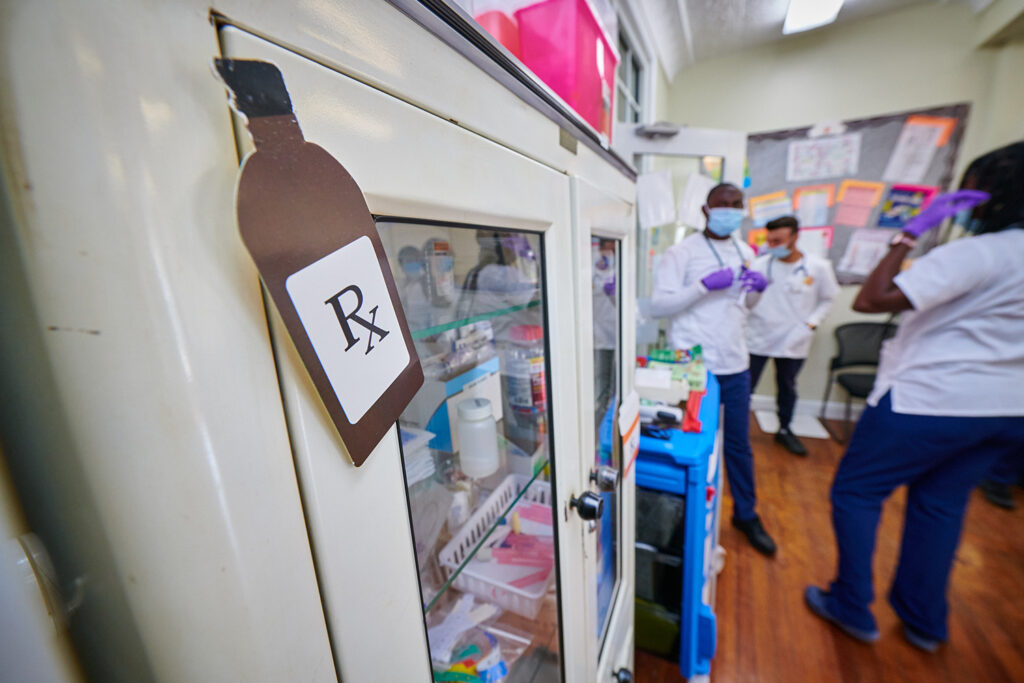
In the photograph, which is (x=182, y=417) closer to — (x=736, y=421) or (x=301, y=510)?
(x=301, y=510)

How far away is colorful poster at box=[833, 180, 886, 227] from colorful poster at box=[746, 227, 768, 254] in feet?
1.59

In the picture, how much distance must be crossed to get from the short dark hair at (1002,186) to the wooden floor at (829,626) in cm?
155

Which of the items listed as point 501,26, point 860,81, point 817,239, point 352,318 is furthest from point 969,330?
point 860,81

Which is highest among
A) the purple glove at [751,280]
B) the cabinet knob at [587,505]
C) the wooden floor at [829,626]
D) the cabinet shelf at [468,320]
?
the cabinet shelf at [468,320]

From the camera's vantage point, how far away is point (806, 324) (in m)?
2.62

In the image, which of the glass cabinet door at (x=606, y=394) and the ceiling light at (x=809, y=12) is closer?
the glass cabinet door at (x=606, y=394)

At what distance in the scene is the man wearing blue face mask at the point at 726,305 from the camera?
1794mm

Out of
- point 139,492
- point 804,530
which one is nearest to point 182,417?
point 139,492

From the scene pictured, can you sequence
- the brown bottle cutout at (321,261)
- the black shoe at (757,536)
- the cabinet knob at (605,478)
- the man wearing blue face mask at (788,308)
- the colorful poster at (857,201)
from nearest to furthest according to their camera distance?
the brown bottle cutout at (321,261) < the cabinet knob at (605,478) < the black shoe at (757,536) < the man wearing blue face mask at (788,308) < the colorful poster at (857,201)

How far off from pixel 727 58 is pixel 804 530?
3382 mm

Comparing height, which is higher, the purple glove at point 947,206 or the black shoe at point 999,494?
the purple glove at point 947,206

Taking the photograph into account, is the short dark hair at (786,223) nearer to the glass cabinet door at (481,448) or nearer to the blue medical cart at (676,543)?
the blue medical cart at (676,543)

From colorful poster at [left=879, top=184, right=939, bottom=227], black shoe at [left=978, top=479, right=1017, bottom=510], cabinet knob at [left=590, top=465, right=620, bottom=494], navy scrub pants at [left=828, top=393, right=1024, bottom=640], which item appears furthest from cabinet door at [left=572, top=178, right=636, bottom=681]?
colorful poster at [left=879, top=184, right=939, bottom=227]

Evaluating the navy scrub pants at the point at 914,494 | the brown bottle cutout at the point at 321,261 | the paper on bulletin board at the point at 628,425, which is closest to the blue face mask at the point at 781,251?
Result: the navy scrub pants at the point at 914,494
